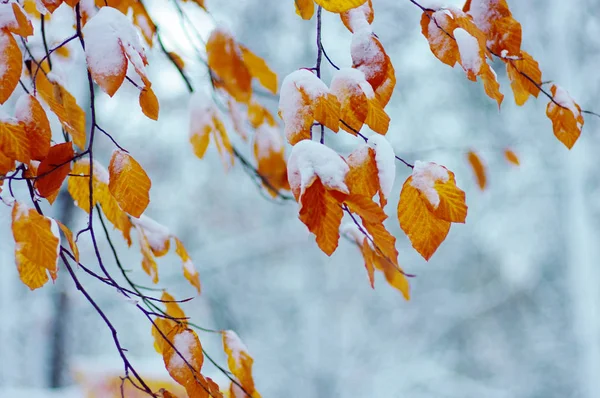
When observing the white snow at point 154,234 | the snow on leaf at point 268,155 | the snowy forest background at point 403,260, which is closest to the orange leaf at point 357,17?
the white snow at point 154,234

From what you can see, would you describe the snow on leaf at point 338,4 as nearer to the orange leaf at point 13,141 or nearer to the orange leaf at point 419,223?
the orange leaf at point 419,223

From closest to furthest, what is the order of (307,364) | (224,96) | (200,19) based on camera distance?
1. (224,96)
2. (200,19)
3. (307,364)

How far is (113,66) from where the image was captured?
0.48 m

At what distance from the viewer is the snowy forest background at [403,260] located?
3672 mm

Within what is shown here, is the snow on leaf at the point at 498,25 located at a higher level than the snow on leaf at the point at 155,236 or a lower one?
higher

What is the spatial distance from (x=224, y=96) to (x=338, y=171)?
2.94ft

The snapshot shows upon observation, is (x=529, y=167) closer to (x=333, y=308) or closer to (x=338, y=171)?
(x=333, y=308)

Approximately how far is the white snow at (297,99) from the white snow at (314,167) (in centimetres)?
3

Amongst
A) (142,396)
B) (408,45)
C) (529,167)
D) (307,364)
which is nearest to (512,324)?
(529,167)

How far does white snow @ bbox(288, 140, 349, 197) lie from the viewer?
0.43 metres

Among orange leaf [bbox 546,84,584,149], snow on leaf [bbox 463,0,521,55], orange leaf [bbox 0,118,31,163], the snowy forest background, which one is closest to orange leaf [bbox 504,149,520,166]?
orange leaf [bbox 546,84,584,149]

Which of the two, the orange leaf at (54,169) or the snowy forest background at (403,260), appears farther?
the snowy forest background at (403,260)

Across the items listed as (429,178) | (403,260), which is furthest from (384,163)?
(403,260)

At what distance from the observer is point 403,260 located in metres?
4.60
